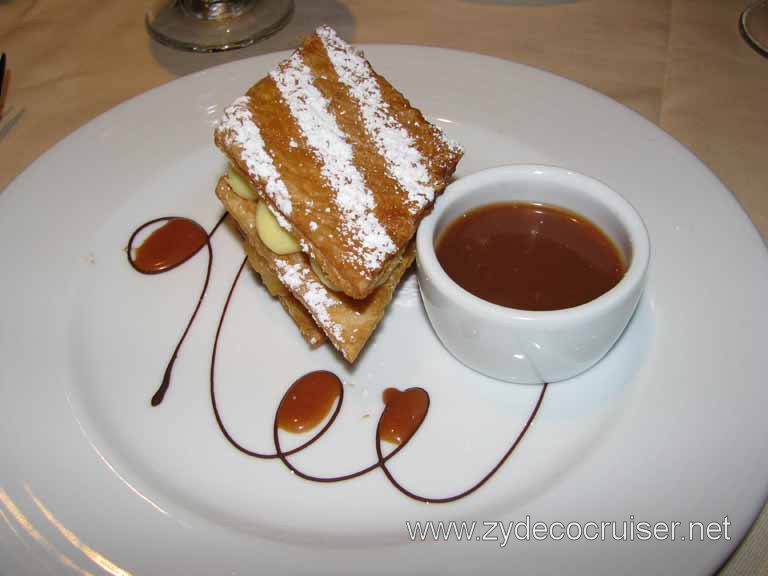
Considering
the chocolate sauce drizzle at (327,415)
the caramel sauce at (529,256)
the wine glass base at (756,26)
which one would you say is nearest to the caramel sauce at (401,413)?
the chocolate sauce drizzle at (327,415)

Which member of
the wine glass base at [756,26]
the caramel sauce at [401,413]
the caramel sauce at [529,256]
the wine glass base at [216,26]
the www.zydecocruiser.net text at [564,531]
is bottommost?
the caramel sauce at [401,413]

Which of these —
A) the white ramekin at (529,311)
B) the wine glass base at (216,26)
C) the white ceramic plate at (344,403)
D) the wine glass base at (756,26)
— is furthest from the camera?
the wine glass base at (216,26)

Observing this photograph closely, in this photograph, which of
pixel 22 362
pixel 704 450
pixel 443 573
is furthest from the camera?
pixel 22 362

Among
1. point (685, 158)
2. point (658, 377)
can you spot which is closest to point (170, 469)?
point (658, 377)

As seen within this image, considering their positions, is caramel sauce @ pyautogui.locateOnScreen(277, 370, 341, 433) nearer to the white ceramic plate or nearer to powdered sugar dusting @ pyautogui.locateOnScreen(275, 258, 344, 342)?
the white ceramic plate

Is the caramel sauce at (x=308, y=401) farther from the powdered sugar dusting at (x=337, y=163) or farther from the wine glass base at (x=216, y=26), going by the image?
the wine glass base at (x=216, y=26)

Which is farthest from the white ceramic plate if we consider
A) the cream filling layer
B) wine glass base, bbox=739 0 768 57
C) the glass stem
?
the glass stem

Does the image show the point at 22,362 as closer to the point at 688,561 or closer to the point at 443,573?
the point at 443,573
